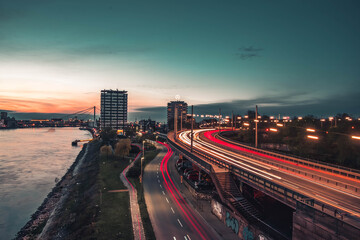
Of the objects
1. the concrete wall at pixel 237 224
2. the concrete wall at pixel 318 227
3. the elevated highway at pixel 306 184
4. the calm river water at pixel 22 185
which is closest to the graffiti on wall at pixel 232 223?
the concrete wall at pixel 237 224

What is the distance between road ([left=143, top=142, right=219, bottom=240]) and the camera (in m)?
23.5

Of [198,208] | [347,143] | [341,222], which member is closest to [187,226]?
[198,208]

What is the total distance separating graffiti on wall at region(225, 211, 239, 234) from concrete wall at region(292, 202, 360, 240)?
24.8 ft

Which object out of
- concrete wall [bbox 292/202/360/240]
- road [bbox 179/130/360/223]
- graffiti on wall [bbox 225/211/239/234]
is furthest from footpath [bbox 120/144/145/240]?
road [bbox 179/130/360/223]

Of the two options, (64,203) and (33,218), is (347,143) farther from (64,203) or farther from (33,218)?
(33,218)

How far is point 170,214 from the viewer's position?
27.9 metres

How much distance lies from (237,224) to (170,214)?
9.04m

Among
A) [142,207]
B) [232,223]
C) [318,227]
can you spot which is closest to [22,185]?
[142,207]

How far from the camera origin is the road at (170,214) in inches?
925

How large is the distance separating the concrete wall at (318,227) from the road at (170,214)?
968 centimetres

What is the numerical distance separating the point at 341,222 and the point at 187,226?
16159mm

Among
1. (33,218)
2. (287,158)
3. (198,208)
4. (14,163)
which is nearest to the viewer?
(198,208)

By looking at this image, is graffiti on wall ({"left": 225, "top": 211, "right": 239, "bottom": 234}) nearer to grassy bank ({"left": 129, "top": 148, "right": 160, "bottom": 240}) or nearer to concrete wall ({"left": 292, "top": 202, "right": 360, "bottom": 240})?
concrete wall ({"left": 292, "top": 202, "right": 360, "bottom": 240})

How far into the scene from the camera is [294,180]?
2356cm
